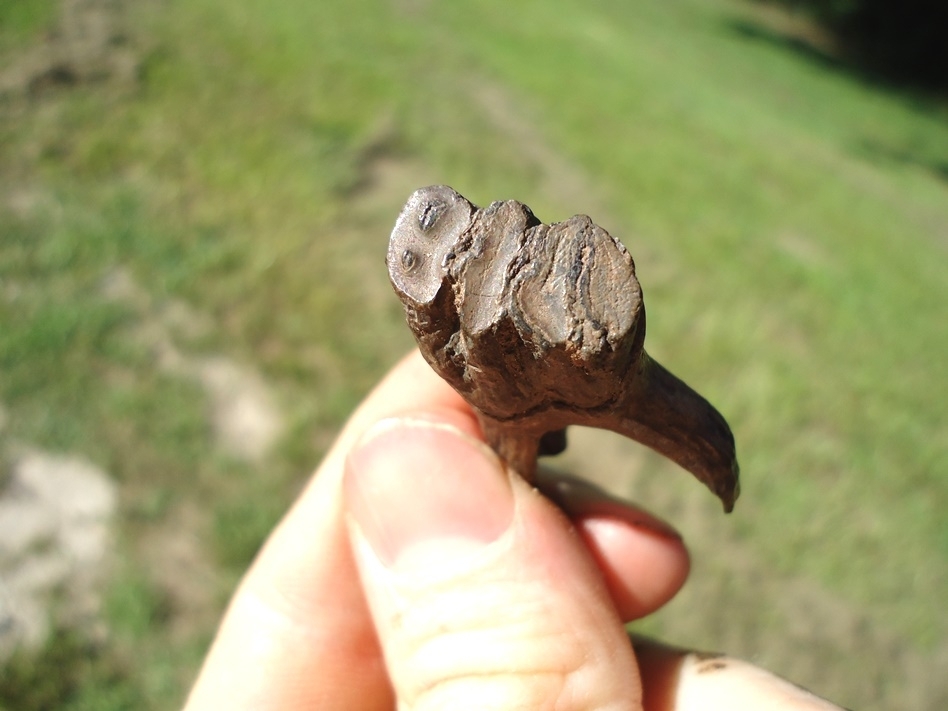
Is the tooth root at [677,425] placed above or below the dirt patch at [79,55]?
above

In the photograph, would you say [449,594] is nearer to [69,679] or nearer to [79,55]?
[69,679]

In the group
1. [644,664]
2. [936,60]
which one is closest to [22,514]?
[644,664]

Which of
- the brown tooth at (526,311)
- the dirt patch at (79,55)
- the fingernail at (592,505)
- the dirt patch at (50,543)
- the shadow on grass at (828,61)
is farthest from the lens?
the shadow on grass at (828,61)

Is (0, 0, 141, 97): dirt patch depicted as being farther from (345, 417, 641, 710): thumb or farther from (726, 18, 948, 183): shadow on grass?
(726, 18, 948, 183): shadow on grass

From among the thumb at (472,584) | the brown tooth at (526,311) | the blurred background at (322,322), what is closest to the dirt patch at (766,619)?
the blurred background at (322,322)

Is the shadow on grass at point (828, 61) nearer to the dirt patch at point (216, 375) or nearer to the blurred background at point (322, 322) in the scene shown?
the blurred background at point (322, 322)

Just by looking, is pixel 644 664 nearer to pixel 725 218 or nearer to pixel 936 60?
pixel 725 218
